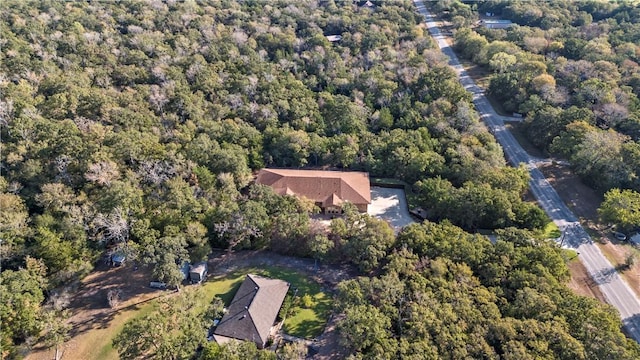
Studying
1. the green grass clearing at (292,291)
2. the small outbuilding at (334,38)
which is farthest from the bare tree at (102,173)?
the small outbuilding at (334,38)

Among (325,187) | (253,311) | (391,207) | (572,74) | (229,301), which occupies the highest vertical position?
(572,74)

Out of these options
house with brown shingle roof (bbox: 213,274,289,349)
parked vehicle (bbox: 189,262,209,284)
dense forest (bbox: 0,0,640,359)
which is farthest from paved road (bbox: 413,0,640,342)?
parked vehicle (bbox: 189,262,209,284)

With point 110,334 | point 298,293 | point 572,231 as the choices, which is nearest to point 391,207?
point 298,293

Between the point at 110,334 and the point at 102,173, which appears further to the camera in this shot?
the point at 102,173

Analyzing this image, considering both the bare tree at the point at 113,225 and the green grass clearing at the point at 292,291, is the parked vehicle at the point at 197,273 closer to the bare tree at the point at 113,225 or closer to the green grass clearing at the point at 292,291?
the green grass clearing at the point at 292,291

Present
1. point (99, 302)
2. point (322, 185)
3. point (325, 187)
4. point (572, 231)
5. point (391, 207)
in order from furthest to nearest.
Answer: point (391, 207) → point (322, 185) → point (325, 187) → point (572, 231) → point (99, 302)

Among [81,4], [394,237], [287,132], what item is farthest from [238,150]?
[81,4]

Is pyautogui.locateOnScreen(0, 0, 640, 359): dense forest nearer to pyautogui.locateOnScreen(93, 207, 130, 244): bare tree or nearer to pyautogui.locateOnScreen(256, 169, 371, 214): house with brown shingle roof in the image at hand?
pyautogui.locateOnScreen(93, 207, 130, 244): bare tree

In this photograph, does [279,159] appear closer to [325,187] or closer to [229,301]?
[325,187]
